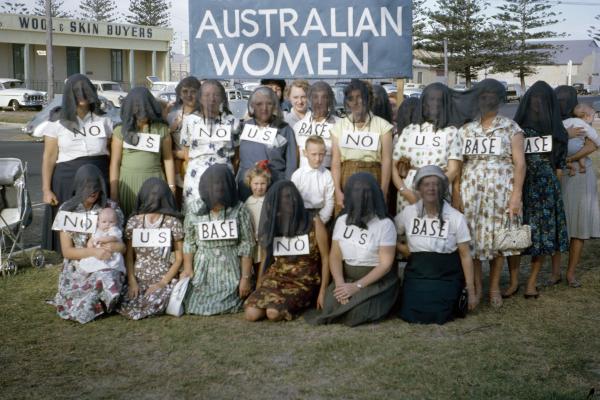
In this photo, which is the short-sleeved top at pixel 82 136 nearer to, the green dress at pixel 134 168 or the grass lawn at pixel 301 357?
the green dress at pixel 134 168

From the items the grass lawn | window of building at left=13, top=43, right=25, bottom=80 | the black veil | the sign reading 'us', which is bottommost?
the grass lawn

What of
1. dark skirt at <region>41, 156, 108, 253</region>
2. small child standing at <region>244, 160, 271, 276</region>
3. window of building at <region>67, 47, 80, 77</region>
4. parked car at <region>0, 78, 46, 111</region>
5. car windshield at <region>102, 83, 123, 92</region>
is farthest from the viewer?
window of building at <region>67, 47, 80, 77</region>

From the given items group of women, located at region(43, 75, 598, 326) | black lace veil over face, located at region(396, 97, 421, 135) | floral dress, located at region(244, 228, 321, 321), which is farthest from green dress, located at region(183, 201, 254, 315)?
black lace veil over face, located at region(396, 97, 421, 135)

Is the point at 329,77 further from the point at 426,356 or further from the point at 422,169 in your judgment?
the point at 426,356

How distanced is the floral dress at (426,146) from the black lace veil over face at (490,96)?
311 mm

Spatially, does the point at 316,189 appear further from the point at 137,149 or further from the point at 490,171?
the point at 137,149

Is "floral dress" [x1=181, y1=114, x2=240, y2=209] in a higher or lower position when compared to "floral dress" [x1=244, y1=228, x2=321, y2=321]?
higher

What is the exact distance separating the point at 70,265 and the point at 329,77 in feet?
9.62

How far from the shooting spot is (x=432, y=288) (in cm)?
623

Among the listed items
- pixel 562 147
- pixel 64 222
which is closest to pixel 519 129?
pixel 562 147

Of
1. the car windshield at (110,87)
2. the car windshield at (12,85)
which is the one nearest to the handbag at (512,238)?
the car windshield at (110,87)

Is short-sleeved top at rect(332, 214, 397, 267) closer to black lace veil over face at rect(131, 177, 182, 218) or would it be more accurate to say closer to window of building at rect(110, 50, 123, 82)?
black lace veil over face at rect(131, 177, 182, 218)

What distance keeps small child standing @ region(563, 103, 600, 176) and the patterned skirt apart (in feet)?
8.76

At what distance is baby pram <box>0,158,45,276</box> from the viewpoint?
7.94 meters
